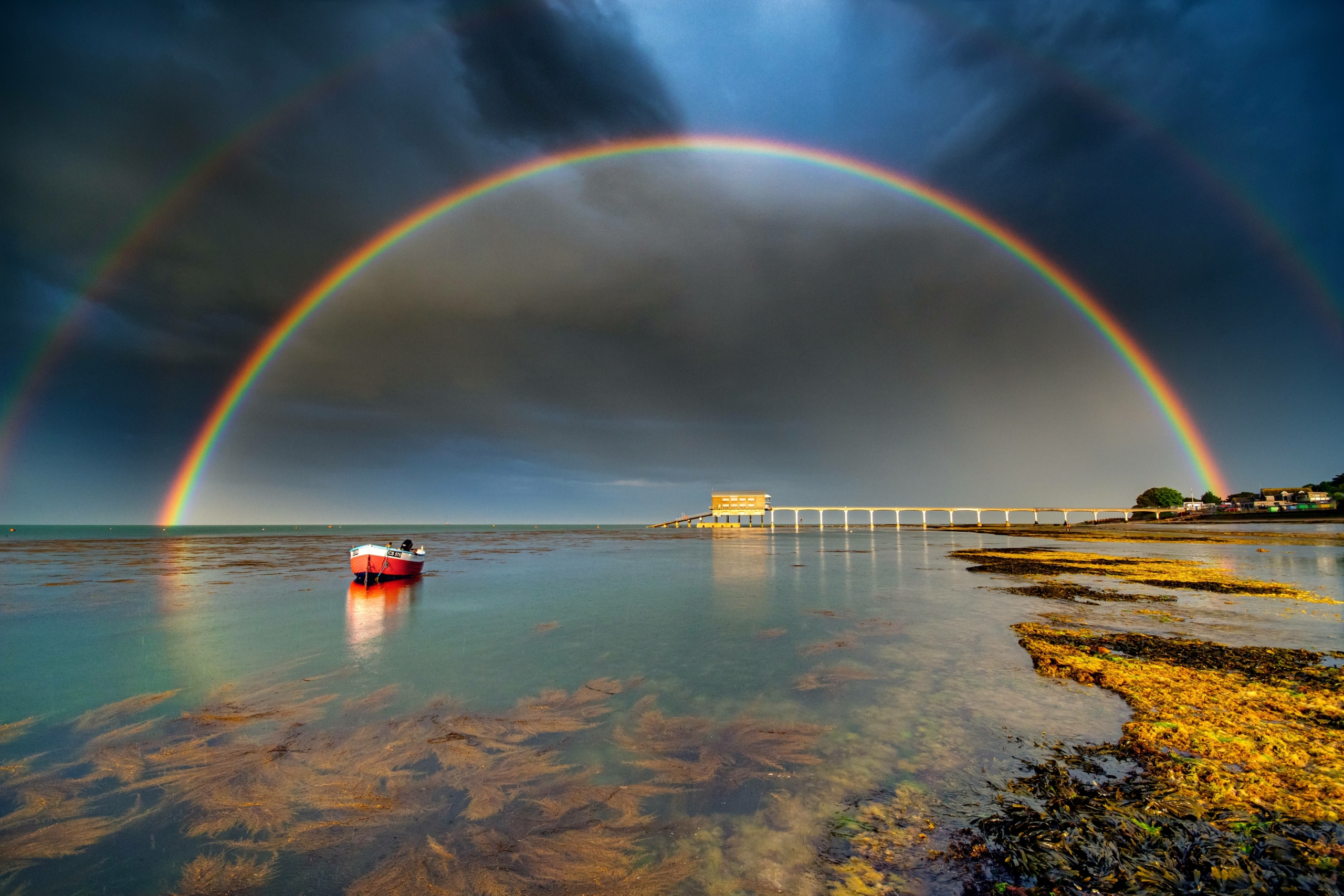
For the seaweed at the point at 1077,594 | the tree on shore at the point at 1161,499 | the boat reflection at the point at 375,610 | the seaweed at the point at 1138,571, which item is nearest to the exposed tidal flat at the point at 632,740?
the boat reflection at the point at 375,610

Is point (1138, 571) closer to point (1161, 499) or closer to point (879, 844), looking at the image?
point (879, 844)

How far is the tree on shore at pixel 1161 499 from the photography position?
171625 mm

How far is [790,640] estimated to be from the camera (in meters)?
16.4

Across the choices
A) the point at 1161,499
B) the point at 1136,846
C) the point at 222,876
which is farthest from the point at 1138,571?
the point at 1161,499

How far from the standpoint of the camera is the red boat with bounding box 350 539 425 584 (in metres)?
31.4

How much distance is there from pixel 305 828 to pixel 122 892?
4.86 ft

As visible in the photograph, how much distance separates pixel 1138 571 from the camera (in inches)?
1214

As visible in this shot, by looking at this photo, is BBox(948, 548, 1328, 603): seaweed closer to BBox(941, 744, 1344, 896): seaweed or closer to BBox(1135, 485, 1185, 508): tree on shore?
BBox(941, 744, 1344, 896): seaweed

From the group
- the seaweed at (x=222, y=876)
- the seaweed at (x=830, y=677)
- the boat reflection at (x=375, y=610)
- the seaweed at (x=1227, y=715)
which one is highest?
the seaweed at (x=1227, y=715)

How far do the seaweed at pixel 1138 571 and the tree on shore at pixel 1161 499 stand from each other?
16738 cm

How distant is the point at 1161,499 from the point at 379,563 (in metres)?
222

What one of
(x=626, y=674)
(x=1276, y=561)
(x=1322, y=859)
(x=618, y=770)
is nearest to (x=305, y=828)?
(x=618, y=770)

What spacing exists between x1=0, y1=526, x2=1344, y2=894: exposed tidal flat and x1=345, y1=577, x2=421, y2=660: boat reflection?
0.26 metres

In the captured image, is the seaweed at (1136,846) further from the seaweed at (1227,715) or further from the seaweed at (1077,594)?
the seaweed at (1077,594)
